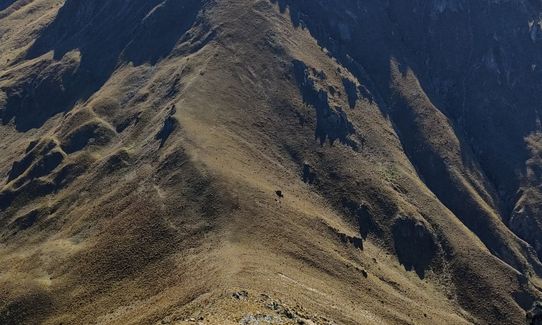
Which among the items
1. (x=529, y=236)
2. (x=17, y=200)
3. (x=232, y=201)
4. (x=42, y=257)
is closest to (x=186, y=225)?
(x=232, y=201)

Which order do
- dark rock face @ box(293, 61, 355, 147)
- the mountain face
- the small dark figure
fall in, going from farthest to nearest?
dark rock face @ box(293, 61, 355, 147) → the small dark figure → the mountain face

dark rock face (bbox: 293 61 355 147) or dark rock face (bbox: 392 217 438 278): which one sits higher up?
dark rock face (bbox: 293 61 355 147)

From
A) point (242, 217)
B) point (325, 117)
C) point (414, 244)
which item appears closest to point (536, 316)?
point (414, 244)

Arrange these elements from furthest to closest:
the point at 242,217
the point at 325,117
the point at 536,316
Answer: the point at 325,117 < the point at 242,217 < the point at 536,316

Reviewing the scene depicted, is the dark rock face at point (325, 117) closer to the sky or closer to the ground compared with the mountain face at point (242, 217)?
closer to the sky

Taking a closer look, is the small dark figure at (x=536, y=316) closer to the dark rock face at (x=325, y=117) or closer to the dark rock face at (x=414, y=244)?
the dark rock face at (x=414, y=244)

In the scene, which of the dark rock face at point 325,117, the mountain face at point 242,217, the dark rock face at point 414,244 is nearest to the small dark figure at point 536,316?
the mountain face at point 242,217

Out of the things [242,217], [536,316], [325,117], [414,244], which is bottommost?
[242,217]

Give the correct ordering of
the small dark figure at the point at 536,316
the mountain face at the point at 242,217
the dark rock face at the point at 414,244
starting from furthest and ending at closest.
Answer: the dark rock face at the point at 414,244, the small dark figure at the point at 536,316, the mountain face at the point at 242,217

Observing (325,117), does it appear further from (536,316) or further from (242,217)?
(536,316)

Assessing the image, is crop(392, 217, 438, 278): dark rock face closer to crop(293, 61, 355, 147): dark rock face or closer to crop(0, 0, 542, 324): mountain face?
crop(0, 0, 542, 324): mountain face

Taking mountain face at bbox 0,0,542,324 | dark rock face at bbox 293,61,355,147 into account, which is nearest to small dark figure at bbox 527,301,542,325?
mountain face at bbox 0,0,542,324
